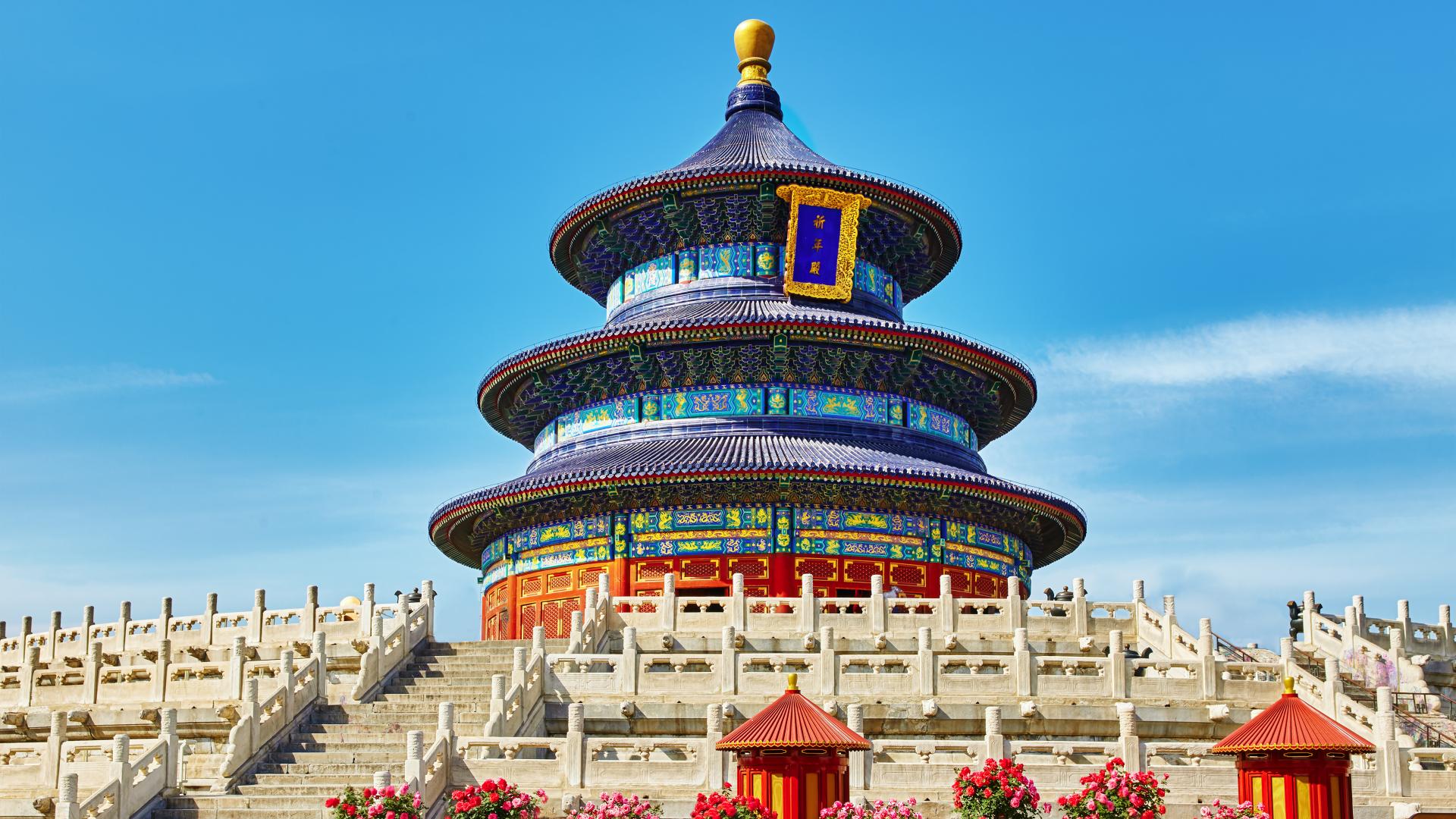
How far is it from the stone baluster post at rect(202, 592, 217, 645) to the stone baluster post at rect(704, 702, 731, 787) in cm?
1505

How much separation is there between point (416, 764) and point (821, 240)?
81.9 ft

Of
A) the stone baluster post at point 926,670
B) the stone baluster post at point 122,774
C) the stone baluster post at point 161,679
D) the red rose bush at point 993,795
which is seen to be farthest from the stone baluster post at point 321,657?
the red rose bush at point 993,795

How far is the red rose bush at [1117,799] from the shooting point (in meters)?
18.8

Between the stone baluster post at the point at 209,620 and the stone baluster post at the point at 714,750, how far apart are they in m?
15.1

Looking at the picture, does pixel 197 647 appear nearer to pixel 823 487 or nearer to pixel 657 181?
pixel 823 487

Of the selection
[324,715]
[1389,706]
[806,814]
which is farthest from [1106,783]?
[324,715]

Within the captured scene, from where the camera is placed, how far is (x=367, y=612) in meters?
32.1

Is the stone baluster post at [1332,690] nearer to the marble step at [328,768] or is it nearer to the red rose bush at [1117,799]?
the red rose bush at [1117,799]

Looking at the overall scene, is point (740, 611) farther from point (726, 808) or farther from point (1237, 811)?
point (1237, 811)

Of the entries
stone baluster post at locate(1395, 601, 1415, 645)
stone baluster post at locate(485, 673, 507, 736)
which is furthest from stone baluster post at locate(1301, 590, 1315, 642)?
stone baluster post at locate(485, 673, 507, 736)

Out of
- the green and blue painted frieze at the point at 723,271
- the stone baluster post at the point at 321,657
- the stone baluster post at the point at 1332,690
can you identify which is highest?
the green and blue painted frieze at the point at 723,271

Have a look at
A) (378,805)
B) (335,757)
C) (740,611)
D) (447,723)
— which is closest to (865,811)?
(378,805)

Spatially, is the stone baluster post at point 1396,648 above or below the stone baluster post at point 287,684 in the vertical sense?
above

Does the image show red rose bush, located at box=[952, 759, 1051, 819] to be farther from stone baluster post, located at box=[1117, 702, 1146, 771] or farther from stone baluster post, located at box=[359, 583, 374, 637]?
stone baluster post, located at box=[359, 583, 374, 637]
